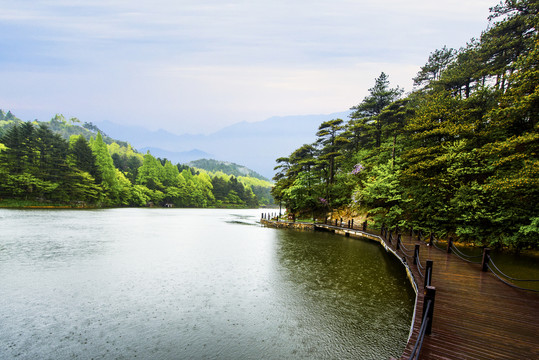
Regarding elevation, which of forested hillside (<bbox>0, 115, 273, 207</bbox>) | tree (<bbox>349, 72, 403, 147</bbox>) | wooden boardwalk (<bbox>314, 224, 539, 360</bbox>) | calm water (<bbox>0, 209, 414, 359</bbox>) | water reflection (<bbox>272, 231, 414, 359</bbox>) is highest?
tree (<bbox>349, 72, 403, 147</bbox>)

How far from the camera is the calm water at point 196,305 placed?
6.32m

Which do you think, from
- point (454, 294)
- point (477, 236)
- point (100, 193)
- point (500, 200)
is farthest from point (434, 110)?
point (100, 193)

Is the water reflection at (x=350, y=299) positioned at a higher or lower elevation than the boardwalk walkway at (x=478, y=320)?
lower

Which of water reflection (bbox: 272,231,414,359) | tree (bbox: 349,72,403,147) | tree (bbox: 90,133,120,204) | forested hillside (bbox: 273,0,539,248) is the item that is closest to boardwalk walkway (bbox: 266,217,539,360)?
water reflection (bbox: 272,231,414,359)

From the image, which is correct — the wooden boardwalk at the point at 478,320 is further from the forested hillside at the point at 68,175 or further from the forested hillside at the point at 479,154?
the forested hillside at the point at 68,175

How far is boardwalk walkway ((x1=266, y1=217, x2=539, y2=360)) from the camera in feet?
15.8

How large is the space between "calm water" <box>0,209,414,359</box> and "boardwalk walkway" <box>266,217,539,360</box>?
1.37m

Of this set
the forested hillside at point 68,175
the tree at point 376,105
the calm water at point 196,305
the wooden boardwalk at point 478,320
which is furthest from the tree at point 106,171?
the wooden boardwalk at point 478,320

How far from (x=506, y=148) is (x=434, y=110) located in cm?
735

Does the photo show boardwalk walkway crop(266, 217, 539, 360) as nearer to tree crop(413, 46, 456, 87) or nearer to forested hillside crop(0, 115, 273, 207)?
tree crop(413, 46, 456, 87)

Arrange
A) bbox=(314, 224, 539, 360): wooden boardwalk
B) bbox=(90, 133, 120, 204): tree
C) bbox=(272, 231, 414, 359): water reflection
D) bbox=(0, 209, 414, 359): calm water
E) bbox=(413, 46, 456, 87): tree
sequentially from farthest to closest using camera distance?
1. bbox=(90, 133, 120, 204): tree
2. bbox=(413, 46, 456, 87): tree
3. bbox=(272, 231, 414, 359): water reflection
4. bbox=(0, 209, 414, 359): calm water
5. bbox=(314, 224, 539, 360): wooden boardwalk

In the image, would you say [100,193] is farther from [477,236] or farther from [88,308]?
[477,236]

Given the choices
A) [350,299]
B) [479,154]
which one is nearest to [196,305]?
[350,299]

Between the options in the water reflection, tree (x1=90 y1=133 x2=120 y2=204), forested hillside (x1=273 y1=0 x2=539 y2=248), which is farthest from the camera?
tree (x1=90 y1=133 x2=120 y2=204)
